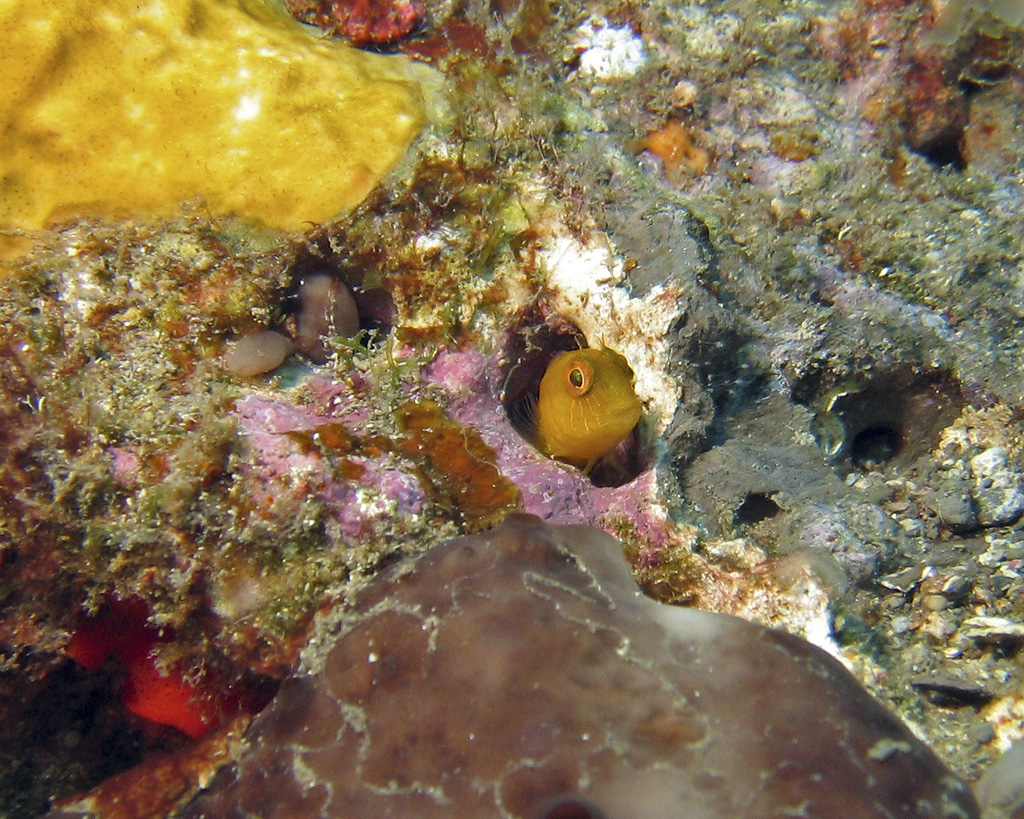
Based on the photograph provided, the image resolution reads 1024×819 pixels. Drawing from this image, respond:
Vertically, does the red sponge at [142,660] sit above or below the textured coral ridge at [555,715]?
below

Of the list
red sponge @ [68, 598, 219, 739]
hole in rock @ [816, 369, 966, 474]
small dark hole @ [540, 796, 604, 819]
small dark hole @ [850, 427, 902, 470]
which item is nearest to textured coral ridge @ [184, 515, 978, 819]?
small dark hole @ [540, 796, 604, 819]

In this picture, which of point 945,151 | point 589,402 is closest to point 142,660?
point 589,402

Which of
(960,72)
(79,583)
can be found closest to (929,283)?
(960,72)

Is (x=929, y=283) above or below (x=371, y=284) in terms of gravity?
above

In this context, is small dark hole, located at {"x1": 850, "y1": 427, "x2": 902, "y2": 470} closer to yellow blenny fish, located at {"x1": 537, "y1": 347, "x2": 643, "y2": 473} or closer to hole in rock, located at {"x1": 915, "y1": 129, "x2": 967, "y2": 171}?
yellow blenny fish, located at {"x1": 537, "y1": 347, "x2": 643, "y2": 473}

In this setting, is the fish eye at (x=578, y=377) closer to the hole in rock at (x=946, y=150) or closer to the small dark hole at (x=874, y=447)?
the small dark hole at (x=874, y=447)

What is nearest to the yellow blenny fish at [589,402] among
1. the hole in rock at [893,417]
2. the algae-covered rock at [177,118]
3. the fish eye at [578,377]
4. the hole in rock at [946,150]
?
the fish eye at [578,377]

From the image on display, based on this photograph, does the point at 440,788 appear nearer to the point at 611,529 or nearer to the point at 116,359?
the point at 611,529
